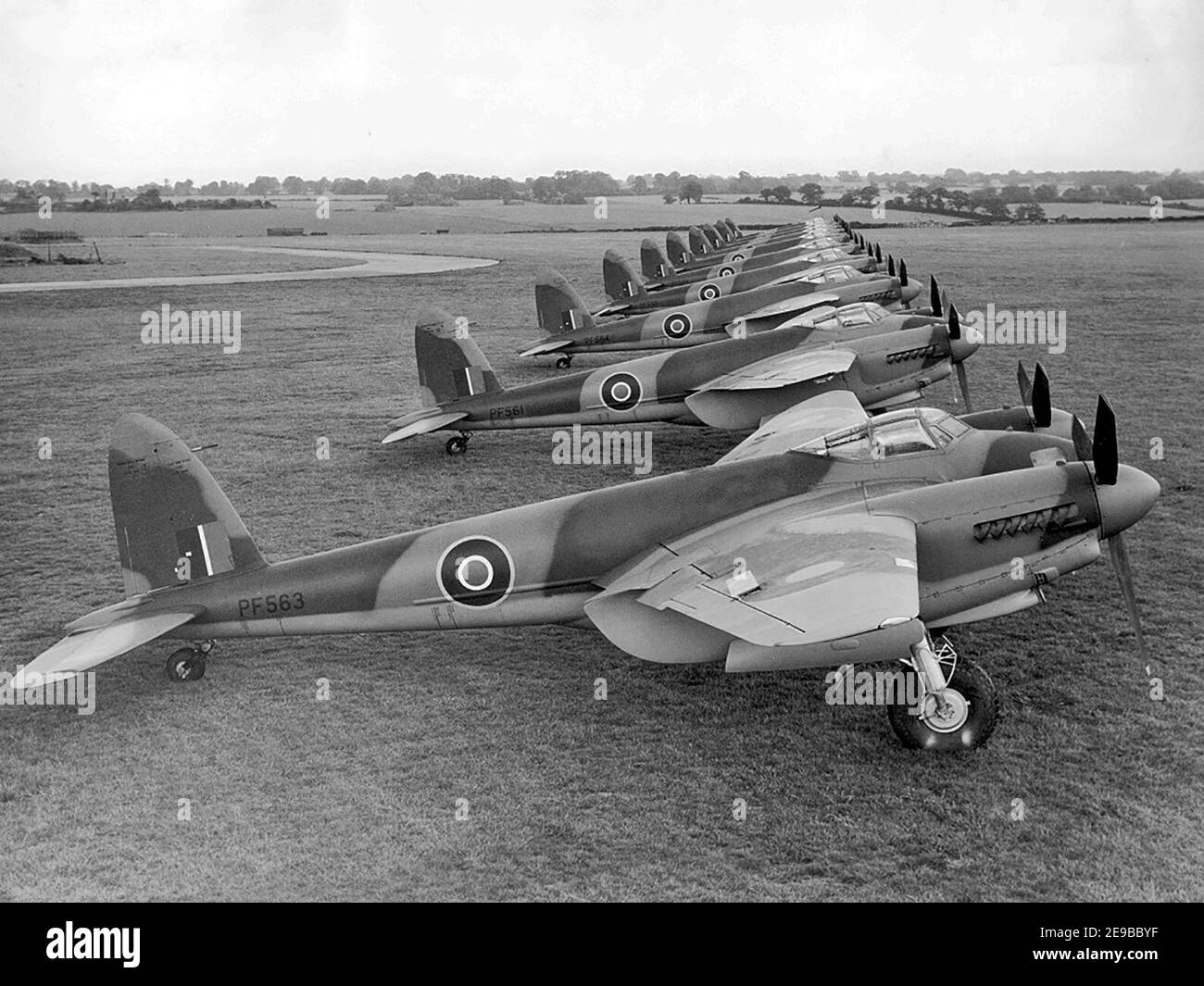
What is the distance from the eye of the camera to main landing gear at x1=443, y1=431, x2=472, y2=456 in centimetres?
1603

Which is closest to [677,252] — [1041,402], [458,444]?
[458,444]

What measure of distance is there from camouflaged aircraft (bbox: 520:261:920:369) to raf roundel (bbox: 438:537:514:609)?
1377 cm

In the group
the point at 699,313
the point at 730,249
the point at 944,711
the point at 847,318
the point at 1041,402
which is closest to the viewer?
the point at 944,711

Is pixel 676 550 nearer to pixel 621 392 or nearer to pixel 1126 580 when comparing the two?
pixel 1126 580

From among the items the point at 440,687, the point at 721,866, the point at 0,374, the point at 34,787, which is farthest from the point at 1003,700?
the point at 0,374

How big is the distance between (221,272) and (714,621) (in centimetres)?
3793

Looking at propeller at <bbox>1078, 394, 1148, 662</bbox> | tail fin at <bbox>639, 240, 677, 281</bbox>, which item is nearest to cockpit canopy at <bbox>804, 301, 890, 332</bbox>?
propeller at <bbox>1078, 394, 1148, 662</bbox>

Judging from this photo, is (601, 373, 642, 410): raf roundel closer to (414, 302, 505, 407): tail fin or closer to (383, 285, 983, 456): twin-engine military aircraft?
A: (383, 285, 983, 456): twin-engine military aircraft

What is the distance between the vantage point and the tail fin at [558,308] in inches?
944

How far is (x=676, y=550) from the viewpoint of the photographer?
844 cm

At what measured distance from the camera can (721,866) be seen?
20.4 ft

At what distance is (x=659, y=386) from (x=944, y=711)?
9664 millimetres

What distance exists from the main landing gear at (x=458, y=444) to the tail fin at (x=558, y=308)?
8214 millimetres
